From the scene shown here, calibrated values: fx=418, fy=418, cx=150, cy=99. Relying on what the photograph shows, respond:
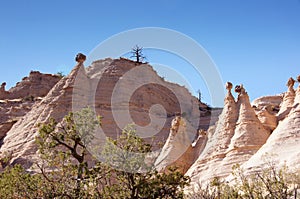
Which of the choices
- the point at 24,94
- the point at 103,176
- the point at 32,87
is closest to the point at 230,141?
the point at 103,176

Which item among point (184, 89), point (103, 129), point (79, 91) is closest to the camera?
point (103, 129)

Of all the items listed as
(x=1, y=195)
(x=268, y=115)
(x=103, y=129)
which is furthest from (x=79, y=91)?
(x=1, y=195)

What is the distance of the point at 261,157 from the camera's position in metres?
22.4

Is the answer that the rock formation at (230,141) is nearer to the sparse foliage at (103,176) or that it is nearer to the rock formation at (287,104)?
the rock formation at (287,104)

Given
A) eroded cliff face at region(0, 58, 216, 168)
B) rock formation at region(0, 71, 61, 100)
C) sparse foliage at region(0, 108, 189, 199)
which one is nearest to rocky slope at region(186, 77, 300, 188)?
sparse foliage at region(0, 108, 189, 199)

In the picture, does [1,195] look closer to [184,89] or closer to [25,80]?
[184,89]

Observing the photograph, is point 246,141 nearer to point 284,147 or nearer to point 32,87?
point 284,147

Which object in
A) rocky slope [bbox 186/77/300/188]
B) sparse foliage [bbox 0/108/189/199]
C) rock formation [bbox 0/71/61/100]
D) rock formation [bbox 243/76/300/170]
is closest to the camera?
sparse foliage [bbox 0/108/189/199]

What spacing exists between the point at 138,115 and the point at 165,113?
725 centimetres

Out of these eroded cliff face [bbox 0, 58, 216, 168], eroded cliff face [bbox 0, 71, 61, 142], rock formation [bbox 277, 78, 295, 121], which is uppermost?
eroded cliff face [bbox 0, 71, 61, 142]

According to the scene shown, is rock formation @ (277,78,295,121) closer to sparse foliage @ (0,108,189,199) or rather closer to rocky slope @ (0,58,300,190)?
rocky slope @ (0,58,300,190)

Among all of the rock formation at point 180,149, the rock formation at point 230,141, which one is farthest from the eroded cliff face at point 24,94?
the rock formation at point 230,141

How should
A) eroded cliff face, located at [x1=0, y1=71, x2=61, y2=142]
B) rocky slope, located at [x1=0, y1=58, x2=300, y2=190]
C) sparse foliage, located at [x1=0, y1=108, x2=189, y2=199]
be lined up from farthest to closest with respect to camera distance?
eroded cliff face, located at [x1=0, y1=71, x2=61, y2=142], rocky slope, located at [x1=0, y1=58, x2=300, y2=190], sparse foliage, located at [x1=0, y1=108, x2=189, y2=199]

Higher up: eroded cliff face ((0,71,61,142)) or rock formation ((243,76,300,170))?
eroded cliff face ((0,71,61,142))
